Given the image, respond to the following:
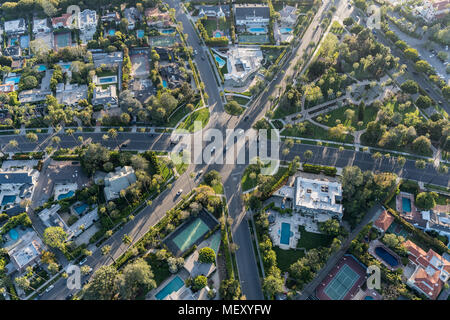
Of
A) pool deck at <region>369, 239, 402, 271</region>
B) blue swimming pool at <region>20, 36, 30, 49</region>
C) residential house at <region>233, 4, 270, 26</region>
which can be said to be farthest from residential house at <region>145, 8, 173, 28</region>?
pool deck at <region>369, 239, 402, 271</region>

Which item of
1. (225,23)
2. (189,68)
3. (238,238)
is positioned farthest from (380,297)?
(225,23)

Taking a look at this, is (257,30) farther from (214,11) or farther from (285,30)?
(214,11)

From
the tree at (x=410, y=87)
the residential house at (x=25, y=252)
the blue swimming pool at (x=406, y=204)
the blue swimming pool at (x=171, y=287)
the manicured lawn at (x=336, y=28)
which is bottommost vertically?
the blue swimming pool at (x=171, y=287)

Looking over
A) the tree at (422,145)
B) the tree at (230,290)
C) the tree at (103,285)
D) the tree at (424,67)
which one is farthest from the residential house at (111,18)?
the tree at (422,145)

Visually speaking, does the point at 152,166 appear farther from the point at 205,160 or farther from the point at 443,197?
the point at 443,197

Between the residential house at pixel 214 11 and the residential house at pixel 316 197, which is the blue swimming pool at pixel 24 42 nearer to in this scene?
the residential house at pixel 214 11

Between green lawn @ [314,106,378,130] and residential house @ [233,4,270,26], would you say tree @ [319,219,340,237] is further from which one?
residential house @ [233,4,270,26]
